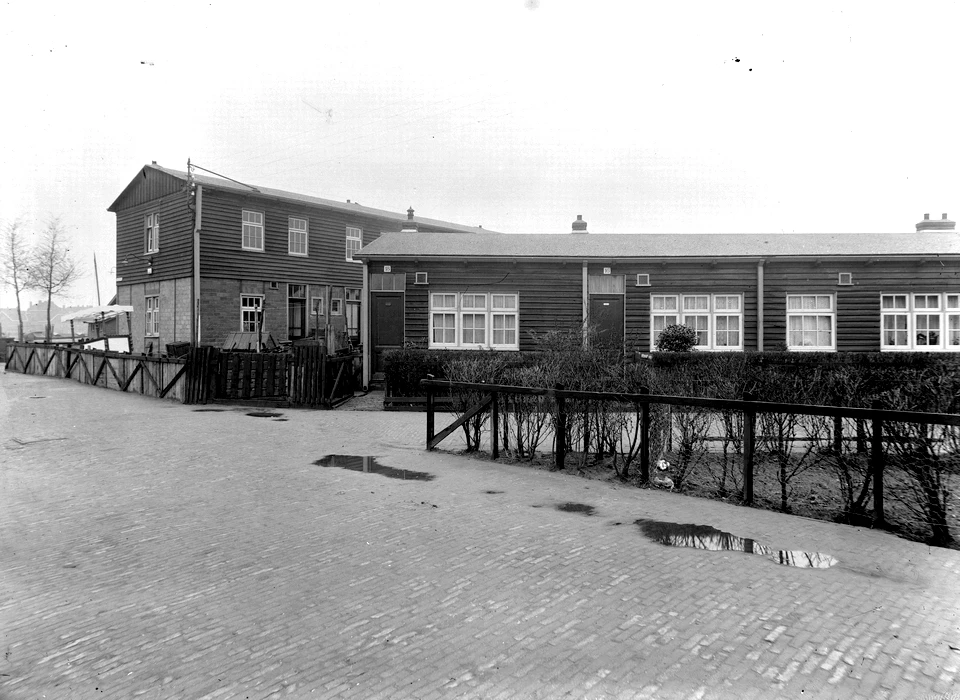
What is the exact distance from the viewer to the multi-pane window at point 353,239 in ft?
114

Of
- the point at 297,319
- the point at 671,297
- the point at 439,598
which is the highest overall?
the point at 671,297

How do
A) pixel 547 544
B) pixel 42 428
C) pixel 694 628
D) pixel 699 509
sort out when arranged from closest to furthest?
pixel 694 628
pixel 547 544
pixel 699 509
pixel 42 428

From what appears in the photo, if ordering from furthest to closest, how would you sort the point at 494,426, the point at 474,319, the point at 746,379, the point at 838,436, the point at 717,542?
the point at 474,319
the point at 494,426
the point at 746,379
the point at 838,436
the point at 717,542

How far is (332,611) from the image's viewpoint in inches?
175

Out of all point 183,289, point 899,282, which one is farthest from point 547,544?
point 183,289

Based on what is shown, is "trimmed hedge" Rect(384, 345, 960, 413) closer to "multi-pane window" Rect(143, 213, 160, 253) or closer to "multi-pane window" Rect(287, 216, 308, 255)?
"multi-pane window" Rect(287, 216, 308, 255)

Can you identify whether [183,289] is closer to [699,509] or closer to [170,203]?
[170,203]

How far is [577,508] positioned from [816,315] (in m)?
16.9

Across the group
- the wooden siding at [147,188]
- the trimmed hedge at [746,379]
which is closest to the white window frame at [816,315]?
the trimmed hedge at [746,379]

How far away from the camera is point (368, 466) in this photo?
9.67 metres

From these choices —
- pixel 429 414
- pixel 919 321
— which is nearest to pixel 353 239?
pixel 919 321

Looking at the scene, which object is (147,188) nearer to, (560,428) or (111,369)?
(111,369)

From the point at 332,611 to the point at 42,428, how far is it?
11682mm

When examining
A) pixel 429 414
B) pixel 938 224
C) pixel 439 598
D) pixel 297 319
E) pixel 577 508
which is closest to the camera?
pixel 439 598
